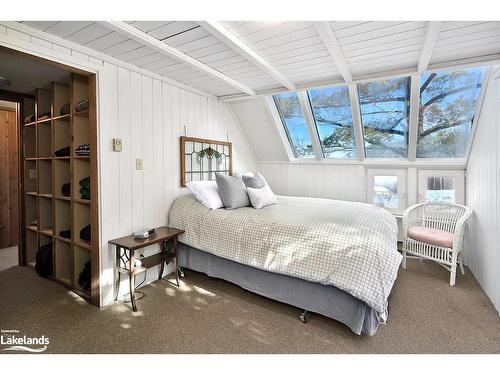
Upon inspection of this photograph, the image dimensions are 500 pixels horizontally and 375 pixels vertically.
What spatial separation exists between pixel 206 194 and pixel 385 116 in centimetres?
255

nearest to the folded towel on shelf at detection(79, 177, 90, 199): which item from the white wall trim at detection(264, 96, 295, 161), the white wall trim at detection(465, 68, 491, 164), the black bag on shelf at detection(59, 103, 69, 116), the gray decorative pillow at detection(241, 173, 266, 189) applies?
the black bag on shelf at detection(59, 103, 69, 116)

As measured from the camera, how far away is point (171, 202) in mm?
3146

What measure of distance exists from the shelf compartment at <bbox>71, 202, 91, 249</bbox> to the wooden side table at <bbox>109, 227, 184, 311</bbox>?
0.46m

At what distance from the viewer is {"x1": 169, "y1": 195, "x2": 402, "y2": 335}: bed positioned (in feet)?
6.19

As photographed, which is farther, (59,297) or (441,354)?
(59,297)

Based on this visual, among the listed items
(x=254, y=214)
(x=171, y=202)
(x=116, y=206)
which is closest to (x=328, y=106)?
(x=254, y=214)

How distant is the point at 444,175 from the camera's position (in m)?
3.51

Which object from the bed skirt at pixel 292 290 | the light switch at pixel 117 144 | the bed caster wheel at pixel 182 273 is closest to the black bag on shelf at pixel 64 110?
the light switch at pixel 117 144

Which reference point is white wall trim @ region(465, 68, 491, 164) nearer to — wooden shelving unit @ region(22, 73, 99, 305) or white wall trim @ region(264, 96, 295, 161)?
white wall trim @ region(264, 96, 295, 161)

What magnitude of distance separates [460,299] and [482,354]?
875 mm

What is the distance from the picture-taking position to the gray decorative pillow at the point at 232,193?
9.85 feet

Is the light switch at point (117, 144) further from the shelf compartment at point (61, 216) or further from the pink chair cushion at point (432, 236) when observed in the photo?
the pink chair cushion at point (432, 236)
